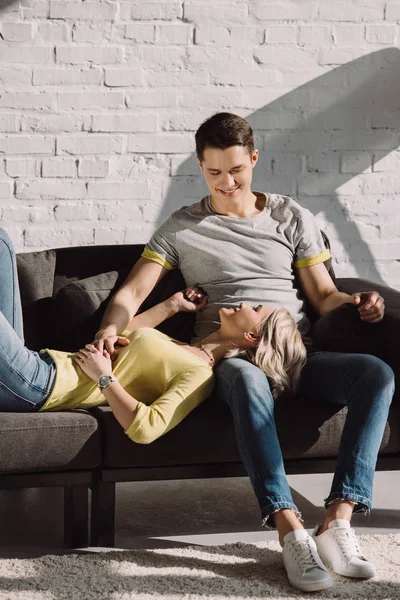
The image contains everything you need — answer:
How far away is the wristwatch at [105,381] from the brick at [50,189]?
1.46m

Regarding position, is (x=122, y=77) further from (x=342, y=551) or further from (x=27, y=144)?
(x=342, y=551)

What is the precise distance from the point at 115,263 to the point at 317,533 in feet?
4.13

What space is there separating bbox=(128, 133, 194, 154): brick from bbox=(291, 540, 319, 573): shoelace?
200cm

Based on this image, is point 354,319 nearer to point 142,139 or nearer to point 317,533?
point 317,533

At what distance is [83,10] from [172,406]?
194cm

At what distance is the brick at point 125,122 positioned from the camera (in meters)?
3.69

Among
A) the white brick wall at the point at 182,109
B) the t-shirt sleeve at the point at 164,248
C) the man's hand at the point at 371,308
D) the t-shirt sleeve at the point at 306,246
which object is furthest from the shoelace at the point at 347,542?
the white brick wall at the point at 182,109

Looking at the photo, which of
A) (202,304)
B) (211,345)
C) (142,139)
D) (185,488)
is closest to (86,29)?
(142,139)

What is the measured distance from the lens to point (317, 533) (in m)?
2.39

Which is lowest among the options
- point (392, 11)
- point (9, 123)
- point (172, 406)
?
point (172, 406)

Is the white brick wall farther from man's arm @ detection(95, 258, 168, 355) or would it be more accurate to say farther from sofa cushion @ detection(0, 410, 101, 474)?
sofa cushion @ detection(0, 410, 101, 474)

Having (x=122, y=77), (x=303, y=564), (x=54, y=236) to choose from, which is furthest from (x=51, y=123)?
(x=303, y=564)

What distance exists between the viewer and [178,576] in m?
2.25

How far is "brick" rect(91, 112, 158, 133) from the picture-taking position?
12.1 feet
